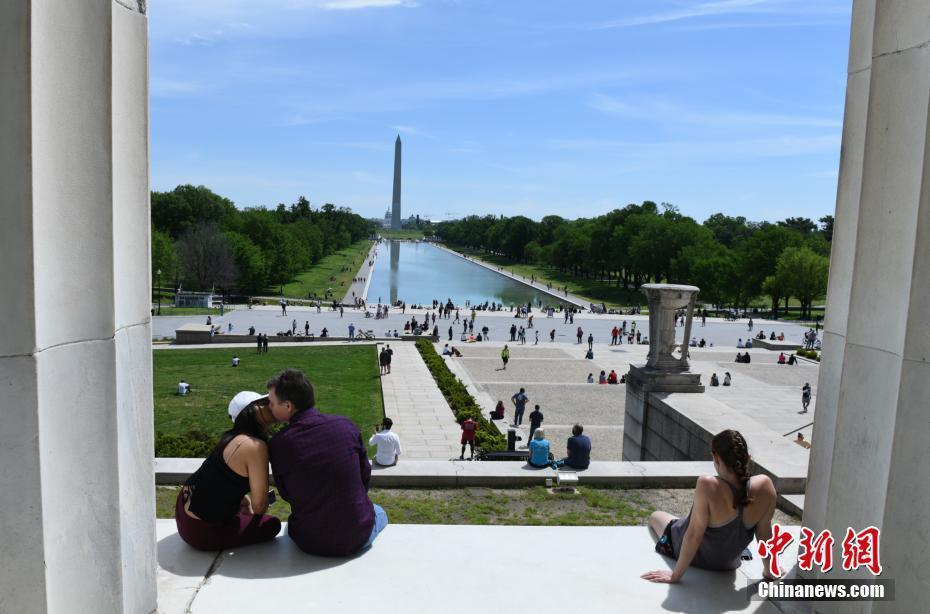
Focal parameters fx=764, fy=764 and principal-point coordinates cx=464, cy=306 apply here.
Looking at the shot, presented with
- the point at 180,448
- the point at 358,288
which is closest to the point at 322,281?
the point at 358,288

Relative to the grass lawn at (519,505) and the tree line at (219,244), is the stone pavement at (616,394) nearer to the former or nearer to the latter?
the grass lawn at (519,505)

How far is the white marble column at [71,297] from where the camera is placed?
8.69ft

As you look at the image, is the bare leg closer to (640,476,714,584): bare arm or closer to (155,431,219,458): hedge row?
(640,476,714,584): bare arm

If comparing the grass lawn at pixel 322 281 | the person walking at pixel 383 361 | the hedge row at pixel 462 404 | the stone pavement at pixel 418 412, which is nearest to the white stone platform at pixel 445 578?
the hedge row at pixel 462 404

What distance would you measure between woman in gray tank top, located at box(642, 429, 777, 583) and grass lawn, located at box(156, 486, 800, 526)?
2505 mm

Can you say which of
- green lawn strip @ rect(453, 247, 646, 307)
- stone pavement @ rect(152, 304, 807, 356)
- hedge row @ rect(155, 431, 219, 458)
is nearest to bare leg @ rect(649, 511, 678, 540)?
hedge row @ rect(155, 431, 219, 458)

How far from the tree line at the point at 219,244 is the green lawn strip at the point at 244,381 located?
26.8 metres

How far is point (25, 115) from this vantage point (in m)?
2.63

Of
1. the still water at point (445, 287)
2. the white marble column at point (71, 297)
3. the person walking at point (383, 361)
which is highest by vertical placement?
the white marble column at point (71, 297)

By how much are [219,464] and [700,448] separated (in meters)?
8.45

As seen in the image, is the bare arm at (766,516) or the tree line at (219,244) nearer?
the bare arm at (766,516)

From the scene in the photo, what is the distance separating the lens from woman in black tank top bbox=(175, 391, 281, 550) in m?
4.13

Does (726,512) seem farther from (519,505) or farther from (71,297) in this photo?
(71,297)

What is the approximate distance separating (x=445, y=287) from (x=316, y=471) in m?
82.3
